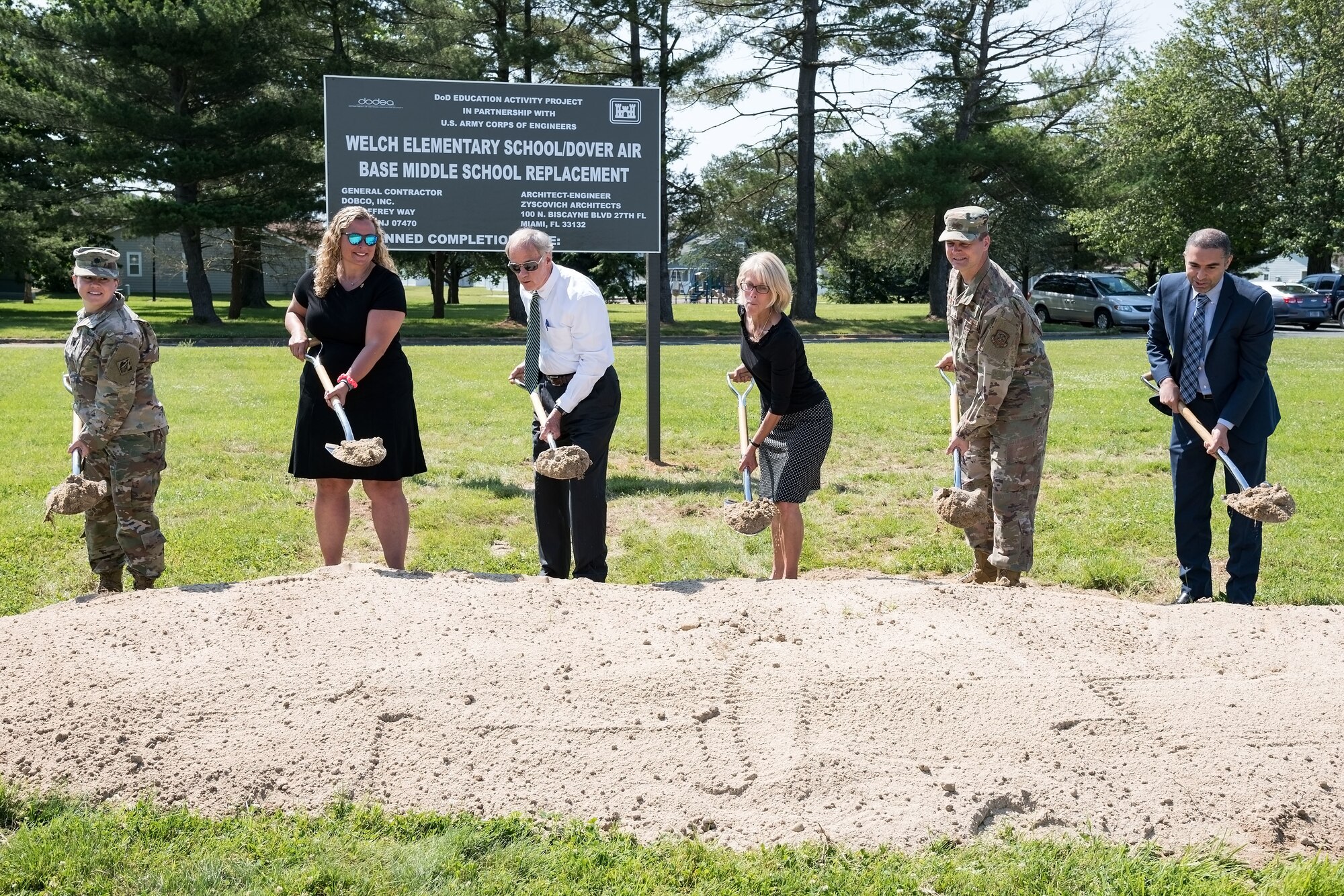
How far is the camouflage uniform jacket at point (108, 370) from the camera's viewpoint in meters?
4.98

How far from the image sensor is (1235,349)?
17.8 feet

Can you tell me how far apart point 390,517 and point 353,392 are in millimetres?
607

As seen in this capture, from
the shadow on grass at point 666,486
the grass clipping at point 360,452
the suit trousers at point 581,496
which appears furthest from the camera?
the shadow on grass at point 666,486

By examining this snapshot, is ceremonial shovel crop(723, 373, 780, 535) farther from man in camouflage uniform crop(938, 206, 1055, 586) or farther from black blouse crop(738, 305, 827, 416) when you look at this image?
man in camouflage uniform crop(938, 206, 1055, 586)

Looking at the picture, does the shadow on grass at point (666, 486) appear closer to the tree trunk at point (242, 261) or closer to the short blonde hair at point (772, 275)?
the short blonde hair at point (772, 275)

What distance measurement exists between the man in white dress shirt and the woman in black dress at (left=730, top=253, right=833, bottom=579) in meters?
0.66

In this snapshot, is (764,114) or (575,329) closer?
(575,329)

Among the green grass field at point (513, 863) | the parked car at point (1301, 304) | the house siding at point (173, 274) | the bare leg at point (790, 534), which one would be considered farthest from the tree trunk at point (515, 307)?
the green grass field at point (513, 863)

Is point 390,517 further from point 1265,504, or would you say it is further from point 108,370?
point 1265,504

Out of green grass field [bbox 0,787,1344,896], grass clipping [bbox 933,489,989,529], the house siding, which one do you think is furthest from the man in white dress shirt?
the house siding

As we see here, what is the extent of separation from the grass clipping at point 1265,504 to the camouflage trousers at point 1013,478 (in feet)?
2.72

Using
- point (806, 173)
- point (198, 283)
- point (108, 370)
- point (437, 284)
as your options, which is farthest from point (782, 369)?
point (437, 284)

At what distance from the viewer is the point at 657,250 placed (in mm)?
9586

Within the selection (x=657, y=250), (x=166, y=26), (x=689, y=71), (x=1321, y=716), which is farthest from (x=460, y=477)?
(x=689, y=71)
